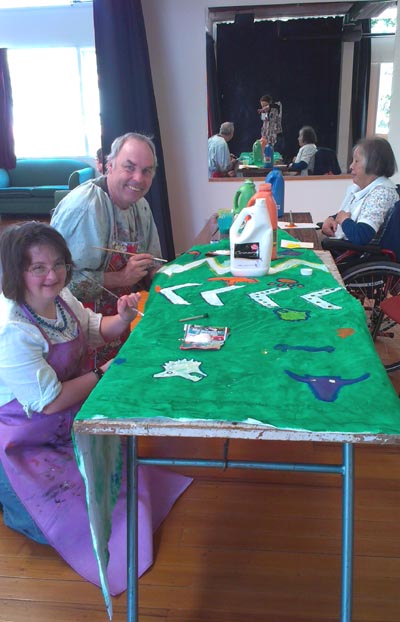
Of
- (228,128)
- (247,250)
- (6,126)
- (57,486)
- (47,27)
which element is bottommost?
(57,486)

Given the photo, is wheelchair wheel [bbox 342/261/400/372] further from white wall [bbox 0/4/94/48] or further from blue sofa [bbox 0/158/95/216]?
white wall [bbox 0/4/94/48]

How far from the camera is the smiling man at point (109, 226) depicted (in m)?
1.82

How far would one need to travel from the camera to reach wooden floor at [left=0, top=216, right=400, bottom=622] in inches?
53.4

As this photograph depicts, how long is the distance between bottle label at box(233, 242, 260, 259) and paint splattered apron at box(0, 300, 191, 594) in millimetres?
564

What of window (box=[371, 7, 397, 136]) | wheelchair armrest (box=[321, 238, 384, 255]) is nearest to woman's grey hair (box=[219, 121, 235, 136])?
window (box=[371, 7, 397, 136])

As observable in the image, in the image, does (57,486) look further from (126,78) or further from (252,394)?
(126,78)

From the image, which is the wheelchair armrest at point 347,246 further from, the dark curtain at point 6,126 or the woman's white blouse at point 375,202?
the dark curtain at point 6,126

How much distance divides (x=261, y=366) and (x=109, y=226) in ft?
3.46

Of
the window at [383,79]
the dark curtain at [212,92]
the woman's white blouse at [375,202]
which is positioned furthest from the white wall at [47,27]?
the woman's white blouse at [375,202]

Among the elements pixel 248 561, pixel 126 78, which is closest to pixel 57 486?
pixel 248 561

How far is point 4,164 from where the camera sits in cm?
768

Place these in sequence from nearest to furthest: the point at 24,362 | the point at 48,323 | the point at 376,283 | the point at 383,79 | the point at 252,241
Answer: the point at 24,362
the point at 48,323
the point at 252,241
the point at 376,283
the point at 383,79

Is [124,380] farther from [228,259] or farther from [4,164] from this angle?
[4,164]

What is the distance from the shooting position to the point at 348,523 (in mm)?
1056
